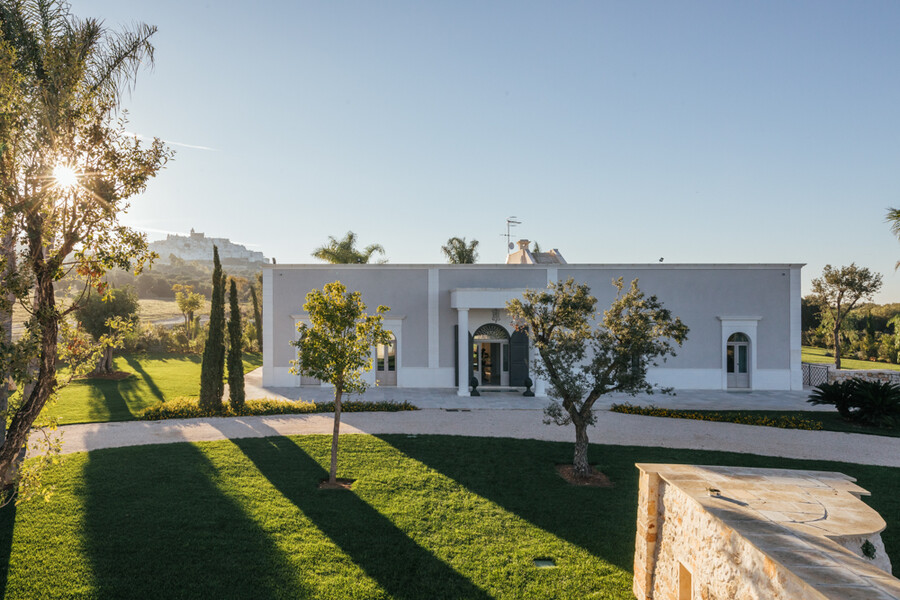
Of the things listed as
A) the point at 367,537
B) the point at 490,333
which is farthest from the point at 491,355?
the point at 367,537

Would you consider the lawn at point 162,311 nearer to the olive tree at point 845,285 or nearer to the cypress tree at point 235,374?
the cypress tree at point 235,374

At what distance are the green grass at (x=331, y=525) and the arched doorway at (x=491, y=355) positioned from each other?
8.71 m

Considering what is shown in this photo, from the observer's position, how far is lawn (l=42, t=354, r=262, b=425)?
1441 cm

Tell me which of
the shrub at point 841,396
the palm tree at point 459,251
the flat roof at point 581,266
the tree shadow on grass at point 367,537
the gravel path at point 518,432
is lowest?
the tree shadow on grass at point 367,537

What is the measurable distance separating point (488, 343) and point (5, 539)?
49.5 ft

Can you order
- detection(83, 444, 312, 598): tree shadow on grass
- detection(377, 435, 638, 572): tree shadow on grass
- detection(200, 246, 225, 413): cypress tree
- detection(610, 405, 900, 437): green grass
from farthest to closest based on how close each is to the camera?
detection(200, 246, 225, 413): cypress tree, detection(610, 405, 900, 437): green grass, detection(377, 435, 638, 572): tree shadow on grass, detection(83, 444, 312, 598): tree shadow on grass

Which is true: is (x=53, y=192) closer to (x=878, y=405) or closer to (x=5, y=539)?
(x=5, y=539)

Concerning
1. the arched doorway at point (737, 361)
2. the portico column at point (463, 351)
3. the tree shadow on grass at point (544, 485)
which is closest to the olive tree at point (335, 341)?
the tree shadow on grass at point (544, 485)

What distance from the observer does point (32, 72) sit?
6047 millimetres

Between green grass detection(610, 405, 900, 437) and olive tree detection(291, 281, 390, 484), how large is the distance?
33.6ft

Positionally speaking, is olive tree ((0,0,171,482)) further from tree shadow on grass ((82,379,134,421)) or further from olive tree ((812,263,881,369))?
olive tree ((812,263,881,369))

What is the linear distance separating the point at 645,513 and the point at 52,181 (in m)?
7.28

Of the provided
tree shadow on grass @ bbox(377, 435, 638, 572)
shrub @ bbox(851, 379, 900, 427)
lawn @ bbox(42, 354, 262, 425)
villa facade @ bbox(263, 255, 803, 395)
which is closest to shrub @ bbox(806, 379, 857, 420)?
shrub @ bbox(851, 379, 900, 427)

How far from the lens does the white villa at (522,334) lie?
62.5 feet
